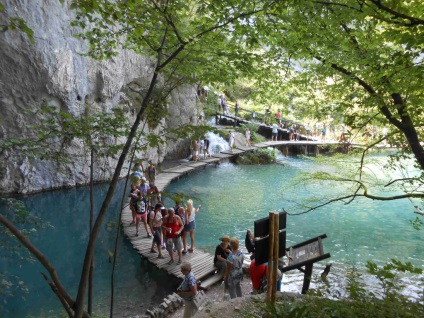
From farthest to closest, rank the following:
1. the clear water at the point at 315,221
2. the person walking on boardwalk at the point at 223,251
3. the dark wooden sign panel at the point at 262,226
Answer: the clear water at the point at 315,221
the person walking on boardwalk at the point at 223,251
the dark wooden sign panel at the point at 262,226

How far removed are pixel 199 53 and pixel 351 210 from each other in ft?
42.1

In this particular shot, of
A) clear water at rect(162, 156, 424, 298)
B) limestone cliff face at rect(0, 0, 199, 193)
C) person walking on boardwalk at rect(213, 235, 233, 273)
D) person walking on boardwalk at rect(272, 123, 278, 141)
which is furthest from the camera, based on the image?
person walking on boardwalk at rect(272, 123, 278, 141)

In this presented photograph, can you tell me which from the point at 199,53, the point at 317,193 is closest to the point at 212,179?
the point at 317,193

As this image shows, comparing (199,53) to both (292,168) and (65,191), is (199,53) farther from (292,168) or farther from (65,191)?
(292,168)

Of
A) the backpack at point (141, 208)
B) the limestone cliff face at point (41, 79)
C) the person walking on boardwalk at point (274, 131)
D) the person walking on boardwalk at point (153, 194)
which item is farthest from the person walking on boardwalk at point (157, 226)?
the person walking on boardwalk at point (274, 131)

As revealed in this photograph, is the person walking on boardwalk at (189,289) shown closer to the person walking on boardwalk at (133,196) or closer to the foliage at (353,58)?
the person walking on boardwalk at (133,196)

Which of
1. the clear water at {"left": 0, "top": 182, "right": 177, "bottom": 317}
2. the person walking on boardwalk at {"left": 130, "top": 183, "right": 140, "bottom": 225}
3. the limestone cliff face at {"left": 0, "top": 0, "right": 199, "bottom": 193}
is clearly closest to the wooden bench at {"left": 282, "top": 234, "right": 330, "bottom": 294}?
the clear water at {"left": 0, "top": 182, "right": 177, "bottom": 317}

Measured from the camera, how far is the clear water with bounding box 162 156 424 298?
10.1 meters

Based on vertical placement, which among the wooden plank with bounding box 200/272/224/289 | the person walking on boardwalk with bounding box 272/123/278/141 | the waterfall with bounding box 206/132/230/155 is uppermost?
the person walking on boardwalk with bounding box 272/123/278/141

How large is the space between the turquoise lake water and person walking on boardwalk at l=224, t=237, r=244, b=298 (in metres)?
1.62

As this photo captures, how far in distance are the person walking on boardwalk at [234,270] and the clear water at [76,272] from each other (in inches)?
79.4

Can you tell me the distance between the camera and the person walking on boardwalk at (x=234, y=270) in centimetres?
604

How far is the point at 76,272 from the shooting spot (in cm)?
866

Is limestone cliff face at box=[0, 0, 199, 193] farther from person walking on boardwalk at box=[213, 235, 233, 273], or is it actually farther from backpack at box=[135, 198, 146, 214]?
person walking on boardwalk at box=[213, 235, 233, 273]
